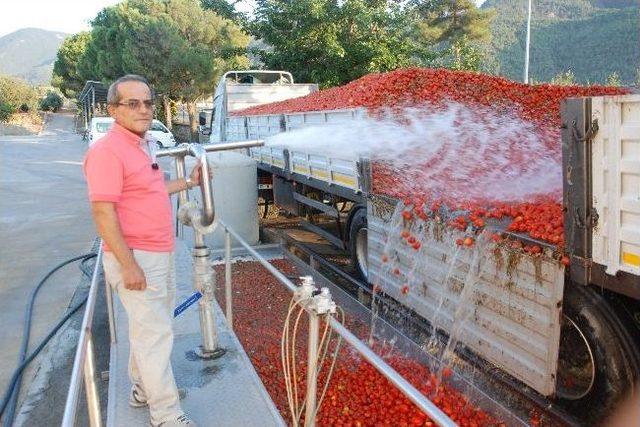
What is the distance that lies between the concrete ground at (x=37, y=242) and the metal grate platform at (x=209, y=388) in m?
1.68

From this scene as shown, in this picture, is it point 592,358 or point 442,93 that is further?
point 442,93

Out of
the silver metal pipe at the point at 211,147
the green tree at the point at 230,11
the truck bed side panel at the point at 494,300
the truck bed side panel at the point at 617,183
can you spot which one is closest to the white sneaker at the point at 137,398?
the silver metal pipe at the point at 211,147

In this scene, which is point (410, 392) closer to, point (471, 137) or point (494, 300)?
point (494, 300)

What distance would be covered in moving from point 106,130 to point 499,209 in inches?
811

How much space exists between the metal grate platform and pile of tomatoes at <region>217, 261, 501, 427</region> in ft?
1.44

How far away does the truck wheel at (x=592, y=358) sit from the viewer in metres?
3.10

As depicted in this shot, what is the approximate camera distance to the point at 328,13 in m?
17.5

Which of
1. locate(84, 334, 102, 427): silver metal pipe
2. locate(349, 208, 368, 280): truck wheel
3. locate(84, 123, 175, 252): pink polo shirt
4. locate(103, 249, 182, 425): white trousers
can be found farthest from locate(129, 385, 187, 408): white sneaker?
locate(349, 208, 368, 280): truck wheel

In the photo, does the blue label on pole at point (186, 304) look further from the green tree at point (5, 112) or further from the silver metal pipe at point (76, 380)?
the green tree at point (5, 112)

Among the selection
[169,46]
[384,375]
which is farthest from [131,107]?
[169,46]

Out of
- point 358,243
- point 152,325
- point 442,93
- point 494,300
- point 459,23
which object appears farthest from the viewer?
point 459,23

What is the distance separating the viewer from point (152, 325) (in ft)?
8.82

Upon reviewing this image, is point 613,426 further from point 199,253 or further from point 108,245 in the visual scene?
point 108,245

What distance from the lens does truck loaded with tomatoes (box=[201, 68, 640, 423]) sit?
2951 millimetres
